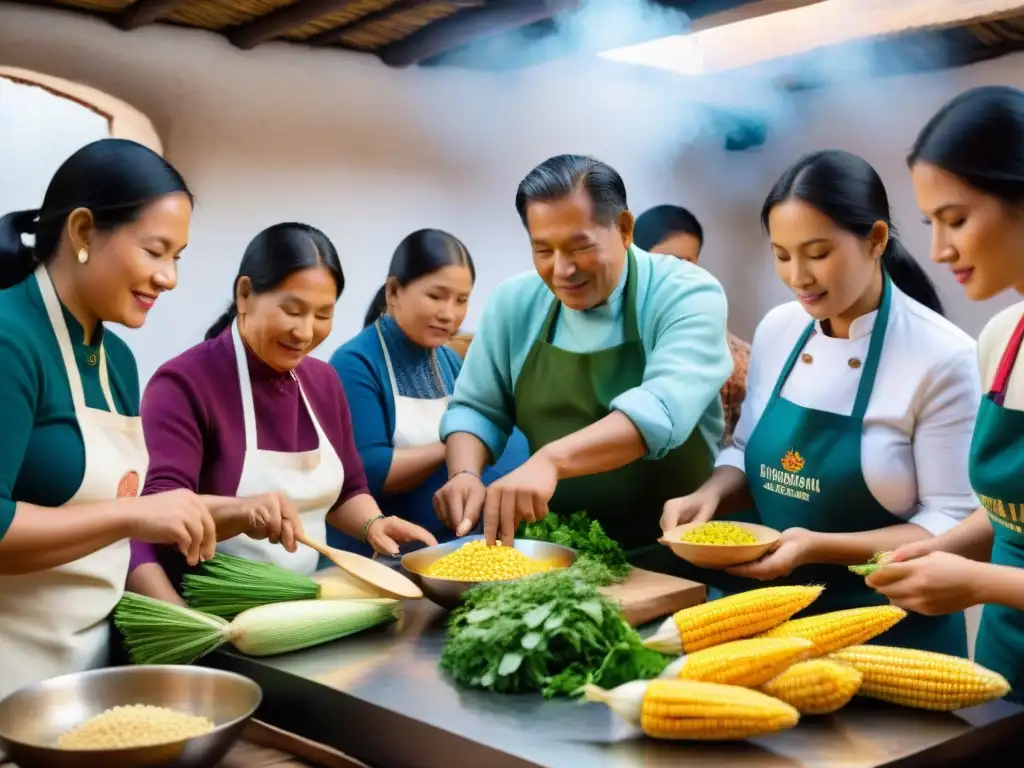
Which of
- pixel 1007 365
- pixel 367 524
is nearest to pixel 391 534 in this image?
pixel 367 524

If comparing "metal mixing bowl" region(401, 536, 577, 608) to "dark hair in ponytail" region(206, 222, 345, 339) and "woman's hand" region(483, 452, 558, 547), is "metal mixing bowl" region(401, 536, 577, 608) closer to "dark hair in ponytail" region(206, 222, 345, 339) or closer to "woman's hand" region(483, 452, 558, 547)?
"woman's hand" region(483, 452, 558, 547)

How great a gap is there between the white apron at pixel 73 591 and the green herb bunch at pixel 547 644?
2.15 ft

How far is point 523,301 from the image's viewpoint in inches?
108

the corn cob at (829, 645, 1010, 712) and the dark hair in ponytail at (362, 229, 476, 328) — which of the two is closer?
the corn cob at (829, 645, 1010, 712)

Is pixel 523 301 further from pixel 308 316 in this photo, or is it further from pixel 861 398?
pixel 861 398

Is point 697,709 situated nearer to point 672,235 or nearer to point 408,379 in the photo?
point 408,379

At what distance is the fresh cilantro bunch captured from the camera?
2266 mm

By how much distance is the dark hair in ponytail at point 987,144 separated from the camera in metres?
1.76

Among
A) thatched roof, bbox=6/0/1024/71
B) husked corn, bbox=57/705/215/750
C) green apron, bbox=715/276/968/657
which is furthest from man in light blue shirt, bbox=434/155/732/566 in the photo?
thatched roof, bbox=6/0/1024/71

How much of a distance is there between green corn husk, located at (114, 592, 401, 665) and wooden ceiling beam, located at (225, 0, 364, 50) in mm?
2141

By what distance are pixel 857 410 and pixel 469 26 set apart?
2.05 metres

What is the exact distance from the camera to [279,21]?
3443 mm

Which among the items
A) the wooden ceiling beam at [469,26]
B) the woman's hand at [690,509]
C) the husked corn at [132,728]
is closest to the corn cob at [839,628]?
the woman's hand at [690,509]

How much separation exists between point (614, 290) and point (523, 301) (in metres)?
0.28
